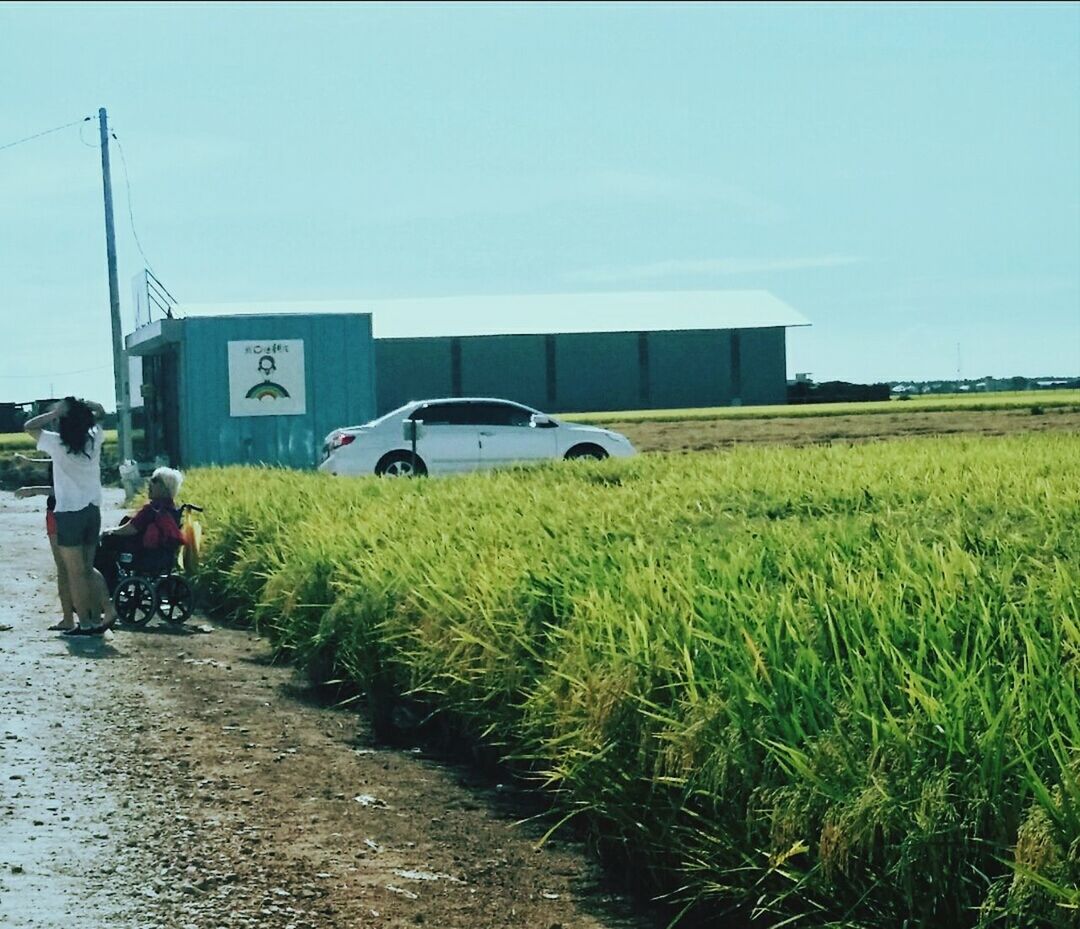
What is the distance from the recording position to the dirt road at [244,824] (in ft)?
18.6

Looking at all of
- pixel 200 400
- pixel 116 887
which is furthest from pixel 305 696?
pixel 200 400

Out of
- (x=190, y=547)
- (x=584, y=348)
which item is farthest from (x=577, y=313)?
(x=190, y=547)

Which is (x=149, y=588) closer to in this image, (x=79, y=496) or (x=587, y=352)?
(x=79, y=496)

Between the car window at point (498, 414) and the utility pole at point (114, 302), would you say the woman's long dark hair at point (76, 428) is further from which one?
the utility pole at point (114, 302)

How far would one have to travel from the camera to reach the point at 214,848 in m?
6.38

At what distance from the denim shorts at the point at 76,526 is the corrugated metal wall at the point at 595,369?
43694mm

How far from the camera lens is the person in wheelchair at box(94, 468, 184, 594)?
1313 centimetres

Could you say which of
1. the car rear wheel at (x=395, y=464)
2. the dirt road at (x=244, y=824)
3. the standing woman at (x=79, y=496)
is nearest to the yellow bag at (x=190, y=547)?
the standing woman at (x=79, y=496)

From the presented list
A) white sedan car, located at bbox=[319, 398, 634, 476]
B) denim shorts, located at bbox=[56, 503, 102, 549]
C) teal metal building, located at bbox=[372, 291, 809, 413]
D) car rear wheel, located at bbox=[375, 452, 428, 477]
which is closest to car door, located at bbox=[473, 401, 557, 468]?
white sedan car, located at bbox=[319, 398, 634, 476]

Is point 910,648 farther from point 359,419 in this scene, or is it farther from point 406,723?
point 359,419

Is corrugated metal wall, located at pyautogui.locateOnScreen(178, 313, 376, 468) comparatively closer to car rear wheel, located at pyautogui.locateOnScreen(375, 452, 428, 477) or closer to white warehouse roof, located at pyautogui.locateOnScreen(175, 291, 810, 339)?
car rear wheel, located at pyautogui.locateOnScreen(375, 452, 428, 477)

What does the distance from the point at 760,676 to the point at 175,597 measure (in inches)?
339

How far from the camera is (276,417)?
30797mm

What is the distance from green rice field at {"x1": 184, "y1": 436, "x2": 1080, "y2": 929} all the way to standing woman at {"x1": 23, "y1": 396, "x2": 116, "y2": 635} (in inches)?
60.0
